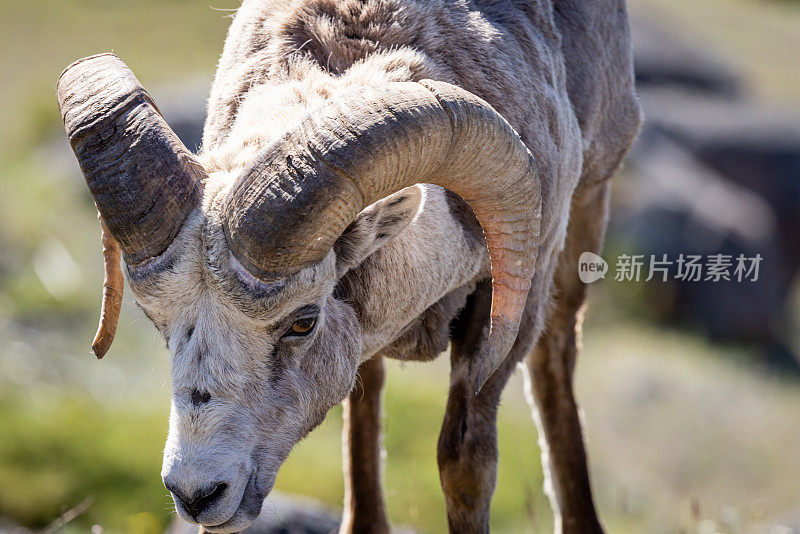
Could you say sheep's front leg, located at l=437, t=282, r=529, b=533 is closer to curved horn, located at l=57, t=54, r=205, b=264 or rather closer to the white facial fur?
the white facial fur

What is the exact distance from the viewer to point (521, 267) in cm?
452

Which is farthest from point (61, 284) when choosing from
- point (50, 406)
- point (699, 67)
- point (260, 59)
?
point (699, 67)

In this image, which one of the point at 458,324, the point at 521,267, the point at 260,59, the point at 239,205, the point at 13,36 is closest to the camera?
the point at 239,205

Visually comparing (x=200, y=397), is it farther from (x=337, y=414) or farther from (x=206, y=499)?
(x=337, y=414)

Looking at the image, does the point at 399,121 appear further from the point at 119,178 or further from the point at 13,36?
the point at 13,36

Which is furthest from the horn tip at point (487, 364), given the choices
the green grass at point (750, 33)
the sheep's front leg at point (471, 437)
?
the green grass at point (750, 33)

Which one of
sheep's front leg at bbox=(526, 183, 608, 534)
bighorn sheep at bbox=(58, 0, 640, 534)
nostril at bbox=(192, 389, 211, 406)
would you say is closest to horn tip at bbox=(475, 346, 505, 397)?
bighorn sheep at bbox=(58, 0, 640, 534)

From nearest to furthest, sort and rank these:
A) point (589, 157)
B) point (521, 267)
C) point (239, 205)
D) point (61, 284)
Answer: point (239, 205)
point (521, 267)
point (589, 157)
point (61, 284)

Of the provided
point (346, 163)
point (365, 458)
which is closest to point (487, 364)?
point (346, 163)

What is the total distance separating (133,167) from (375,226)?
1.02 meters

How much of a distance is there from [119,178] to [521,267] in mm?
1774

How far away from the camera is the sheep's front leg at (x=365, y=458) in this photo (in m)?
6.66

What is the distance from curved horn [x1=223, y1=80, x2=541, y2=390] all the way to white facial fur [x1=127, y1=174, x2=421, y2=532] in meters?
0.12

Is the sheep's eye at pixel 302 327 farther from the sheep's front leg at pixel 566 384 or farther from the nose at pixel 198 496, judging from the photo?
the sheep's front leg at pixel 566 384
